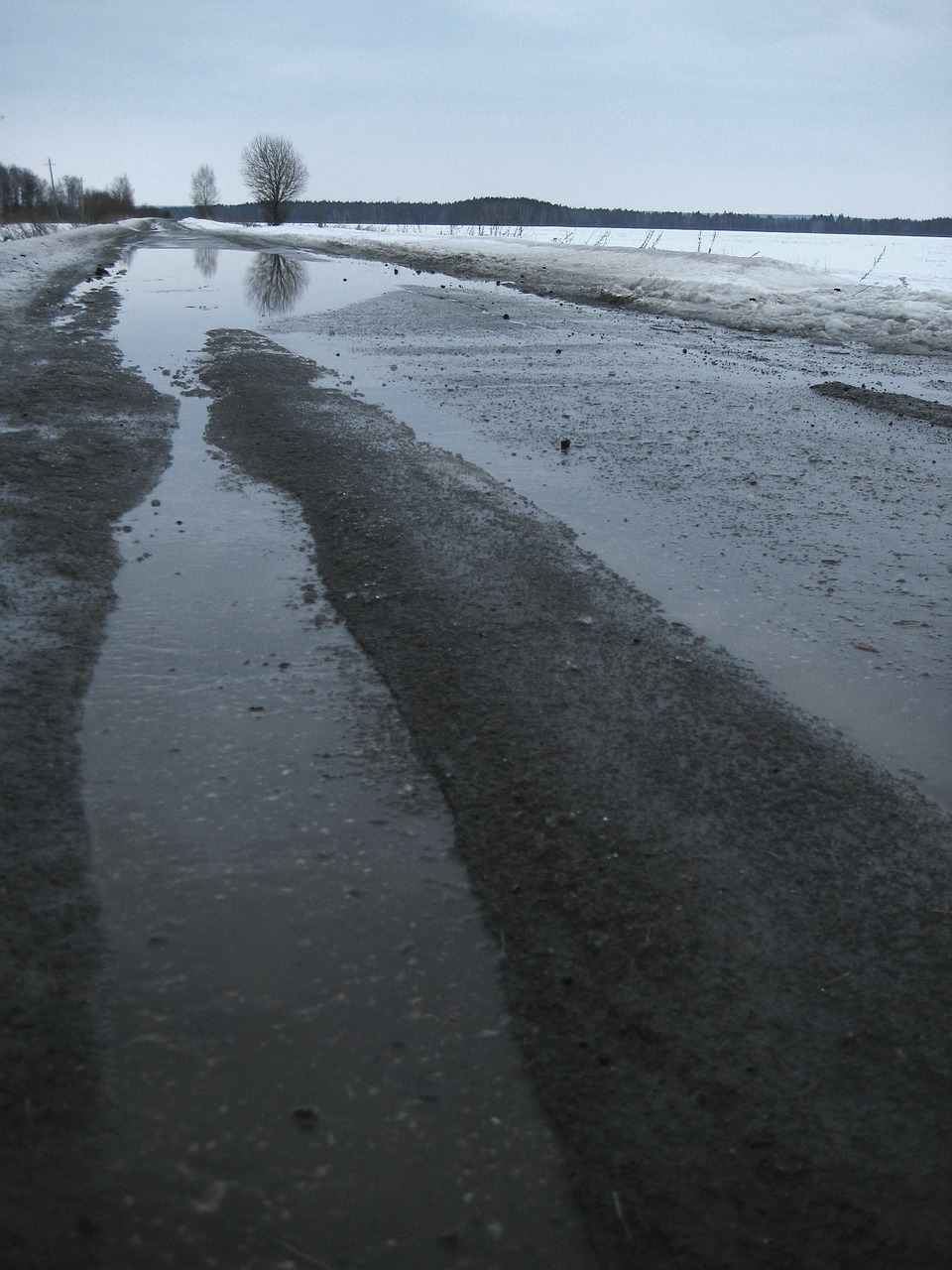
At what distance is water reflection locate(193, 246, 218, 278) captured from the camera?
27297mm

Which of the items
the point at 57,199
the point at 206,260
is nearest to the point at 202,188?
the point at 57,199

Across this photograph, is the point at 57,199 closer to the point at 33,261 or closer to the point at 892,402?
the point at 33,261

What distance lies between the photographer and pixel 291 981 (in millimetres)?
2375

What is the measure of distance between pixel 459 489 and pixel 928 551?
3068mm

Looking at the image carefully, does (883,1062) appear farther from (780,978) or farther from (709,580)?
(709,580)

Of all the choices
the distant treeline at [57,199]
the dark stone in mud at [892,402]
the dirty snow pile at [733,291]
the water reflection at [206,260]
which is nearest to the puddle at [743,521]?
the dark stone in mud at [892,402]

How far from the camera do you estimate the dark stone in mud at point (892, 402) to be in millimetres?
9375

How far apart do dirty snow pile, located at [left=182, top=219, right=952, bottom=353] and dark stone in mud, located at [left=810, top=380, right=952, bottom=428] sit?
15.5 ft

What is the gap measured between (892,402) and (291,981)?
9.84 metres

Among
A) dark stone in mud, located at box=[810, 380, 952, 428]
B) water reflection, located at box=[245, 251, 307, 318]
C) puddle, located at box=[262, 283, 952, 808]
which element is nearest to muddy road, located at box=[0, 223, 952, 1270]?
puddle, located at box=[262, 283, 952, 808]

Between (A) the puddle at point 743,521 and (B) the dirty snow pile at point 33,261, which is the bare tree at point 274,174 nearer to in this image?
(B) the dirty snow pile at point 33,261

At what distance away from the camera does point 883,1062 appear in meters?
2.19

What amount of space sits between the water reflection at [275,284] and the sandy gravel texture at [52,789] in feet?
34.6

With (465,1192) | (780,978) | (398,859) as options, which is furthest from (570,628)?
(465,1192)
